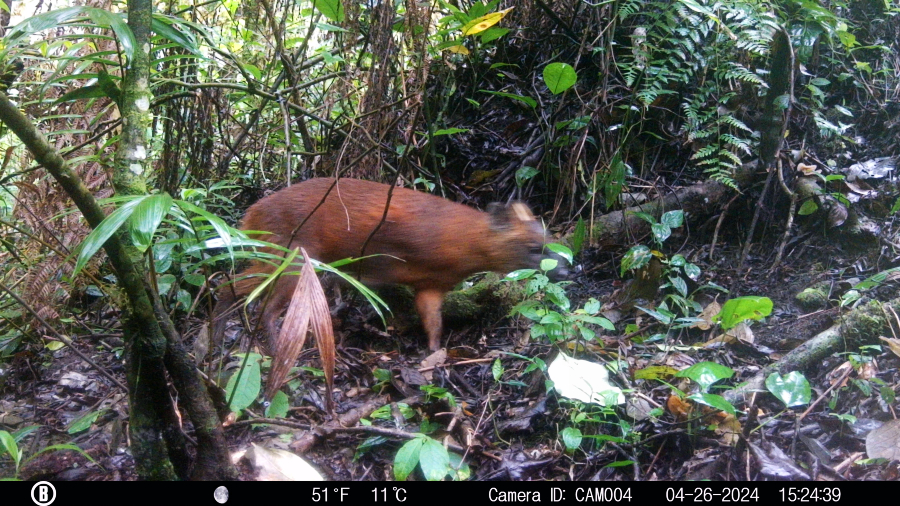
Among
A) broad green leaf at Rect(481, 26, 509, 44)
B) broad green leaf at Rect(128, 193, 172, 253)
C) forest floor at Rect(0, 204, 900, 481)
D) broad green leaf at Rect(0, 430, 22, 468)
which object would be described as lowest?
forest floor at Rect(0, 204, 900, 481)

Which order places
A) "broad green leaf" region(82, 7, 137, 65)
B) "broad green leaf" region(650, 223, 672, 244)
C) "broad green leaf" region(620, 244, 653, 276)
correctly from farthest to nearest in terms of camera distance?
"broad green leaf" region(650, 223, 672, 244) < "broad green leaf" region(620, 244, 653, 276) < "broad green leaf" region(82, 7, 137, 65)

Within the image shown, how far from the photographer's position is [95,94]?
2604 mm

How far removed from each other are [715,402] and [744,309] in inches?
27.1

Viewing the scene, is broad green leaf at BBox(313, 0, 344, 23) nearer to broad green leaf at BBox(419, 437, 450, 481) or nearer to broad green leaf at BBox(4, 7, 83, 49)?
broad green leaf at BBox(4, 7, 83, 49)

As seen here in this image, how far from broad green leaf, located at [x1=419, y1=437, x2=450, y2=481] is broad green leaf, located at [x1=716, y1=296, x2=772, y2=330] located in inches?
67.7

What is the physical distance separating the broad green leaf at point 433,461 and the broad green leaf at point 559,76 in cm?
307

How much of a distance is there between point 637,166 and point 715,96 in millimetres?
890

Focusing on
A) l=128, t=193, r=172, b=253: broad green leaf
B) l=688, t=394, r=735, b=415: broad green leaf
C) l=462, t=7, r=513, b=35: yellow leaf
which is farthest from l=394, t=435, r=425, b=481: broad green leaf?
l=462, t=7, r=513, b=35: yellow leaf

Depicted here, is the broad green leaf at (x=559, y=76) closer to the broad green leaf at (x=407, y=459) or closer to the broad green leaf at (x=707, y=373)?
the broad green leaf at (x=707, y=373)

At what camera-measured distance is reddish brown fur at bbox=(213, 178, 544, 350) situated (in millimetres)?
4570

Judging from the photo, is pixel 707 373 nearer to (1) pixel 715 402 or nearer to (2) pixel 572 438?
(1) pixel 715 402

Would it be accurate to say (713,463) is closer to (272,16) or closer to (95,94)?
(95,94)

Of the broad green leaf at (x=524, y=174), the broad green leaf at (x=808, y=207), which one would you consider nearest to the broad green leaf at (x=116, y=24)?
the broad green leaf at (x=524, y=174)
